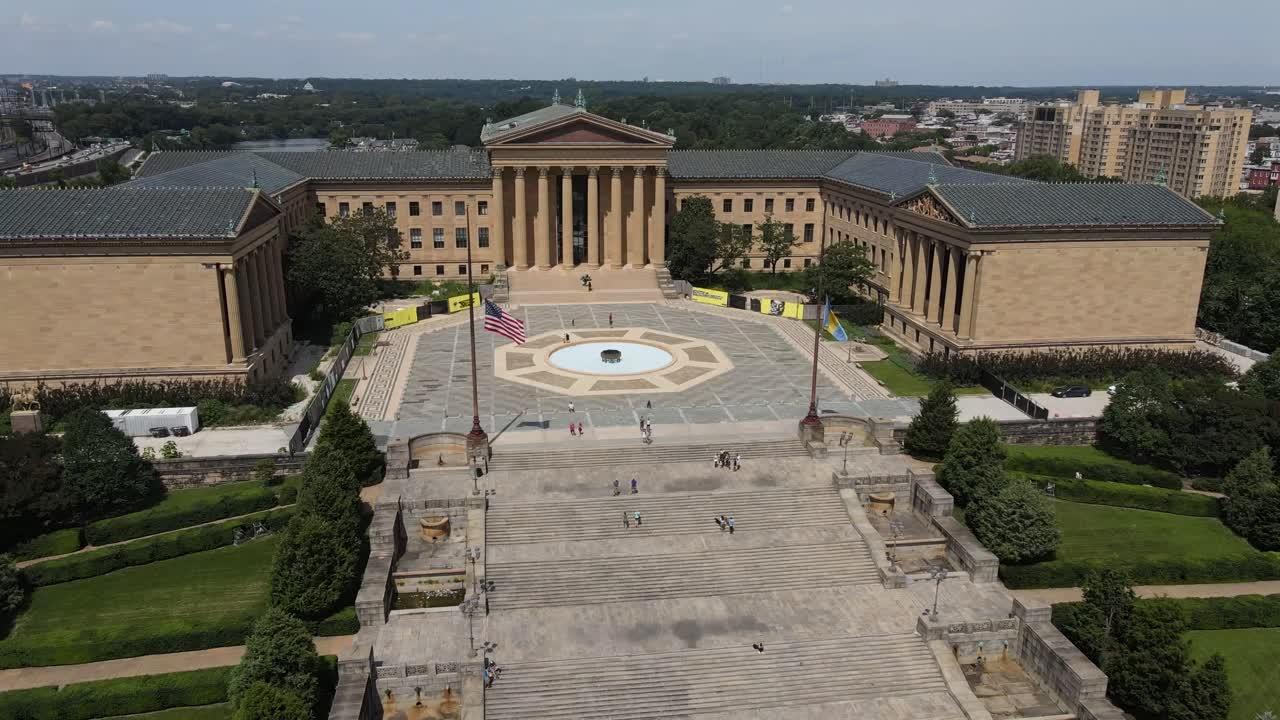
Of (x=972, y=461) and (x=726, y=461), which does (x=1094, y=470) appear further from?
(x=726, y=461)

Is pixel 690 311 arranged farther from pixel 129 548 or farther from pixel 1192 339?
pixel 129 548

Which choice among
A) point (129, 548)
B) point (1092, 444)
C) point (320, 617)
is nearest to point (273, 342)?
point (129, 548)

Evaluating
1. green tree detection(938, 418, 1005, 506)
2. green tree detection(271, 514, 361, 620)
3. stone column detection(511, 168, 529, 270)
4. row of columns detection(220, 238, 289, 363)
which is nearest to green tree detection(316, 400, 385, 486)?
green tree detection(271, 514, 361, 620)

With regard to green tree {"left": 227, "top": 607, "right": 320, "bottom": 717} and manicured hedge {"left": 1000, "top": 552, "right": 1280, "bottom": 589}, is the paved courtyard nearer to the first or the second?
manicured hedge {"left": 1000, "top": 552, "right": 1280, "bottom": 589}

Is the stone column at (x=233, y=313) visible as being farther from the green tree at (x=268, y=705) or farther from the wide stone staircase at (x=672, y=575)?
the green tree at (x=268, y=705)

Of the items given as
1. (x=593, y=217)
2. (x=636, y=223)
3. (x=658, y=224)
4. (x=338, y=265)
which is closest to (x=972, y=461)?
(x=338, y=265)

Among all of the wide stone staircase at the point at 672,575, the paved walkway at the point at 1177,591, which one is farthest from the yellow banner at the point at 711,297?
the paved walkway at the point at 1177,591
